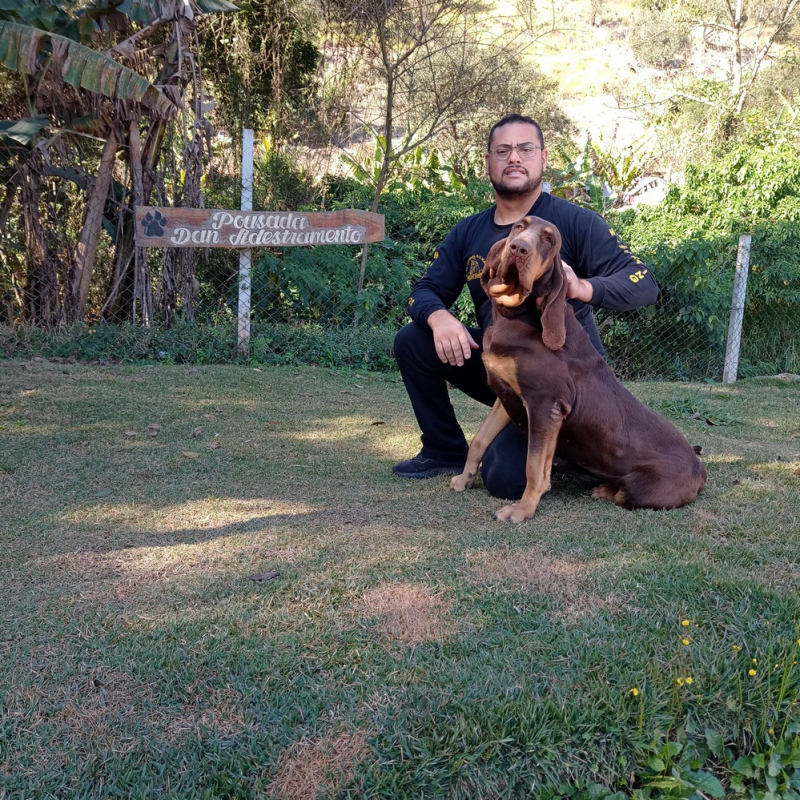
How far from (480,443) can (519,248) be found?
1201 millimetres

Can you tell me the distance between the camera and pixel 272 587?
260 centimetres

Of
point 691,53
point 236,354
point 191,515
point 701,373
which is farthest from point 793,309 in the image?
point 691,53

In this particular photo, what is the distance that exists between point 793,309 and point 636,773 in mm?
8622

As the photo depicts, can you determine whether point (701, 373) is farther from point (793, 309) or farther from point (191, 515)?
point (191, 515)

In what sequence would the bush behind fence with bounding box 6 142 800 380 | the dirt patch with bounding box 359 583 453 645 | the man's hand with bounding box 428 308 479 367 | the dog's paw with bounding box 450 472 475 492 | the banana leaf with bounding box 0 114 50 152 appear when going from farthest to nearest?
1. the bush behind fence with bounding box 6 142 800 380
2. the banana leaf with bounding box 0 114 50 152
3. the dog's paw with bounding box 450 472 475 492
4. the man's hand with bounding box 428 308 479 367
5. the dirt patch with bounding box 359 583 453 645

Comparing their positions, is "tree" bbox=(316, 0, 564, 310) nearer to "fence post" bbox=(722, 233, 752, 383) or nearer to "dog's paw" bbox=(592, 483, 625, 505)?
"fence post" bbox=(722, 233, 752, 383)

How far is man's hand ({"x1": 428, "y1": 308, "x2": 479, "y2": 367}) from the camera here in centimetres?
364

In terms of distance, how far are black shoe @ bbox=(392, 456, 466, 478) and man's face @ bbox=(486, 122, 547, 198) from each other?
151 centimetres

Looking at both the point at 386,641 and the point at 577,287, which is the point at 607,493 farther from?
the point at 386,641

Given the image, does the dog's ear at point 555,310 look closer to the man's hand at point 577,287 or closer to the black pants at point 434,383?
the man's hand at point 577,287

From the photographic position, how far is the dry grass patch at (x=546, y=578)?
2486 mm

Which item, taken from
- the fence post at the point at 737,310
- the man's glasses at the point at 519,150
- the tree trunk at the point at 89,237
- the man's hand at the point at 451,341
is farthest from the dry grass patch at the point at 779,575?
the tree trunk at the point at 89,237

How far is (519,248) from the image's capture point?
2922 millimetres

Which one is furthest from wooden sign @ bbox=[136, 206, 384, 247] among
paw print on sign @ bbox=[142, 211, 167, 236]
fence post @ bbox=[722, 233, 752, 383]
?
fence post @ bbox=[722, 233, 752, 383]
